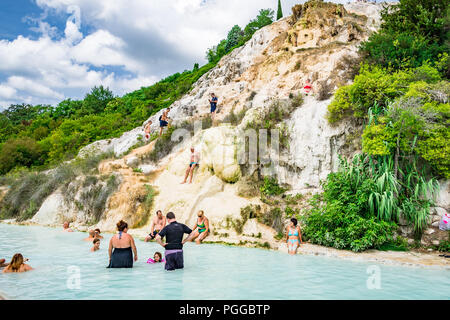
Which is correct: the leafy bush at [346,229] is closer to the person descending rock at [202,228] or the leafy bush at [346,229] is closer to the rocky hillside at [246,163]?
the rocky hillside at [246,163]

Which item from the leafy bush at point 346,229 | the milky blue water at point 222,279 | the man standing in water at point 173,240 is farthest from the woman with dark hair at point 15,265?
the leafy bush at point 346,229

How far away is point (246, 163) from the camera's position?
14.3m

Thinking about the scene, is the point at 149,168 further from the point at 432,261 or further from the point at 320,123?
the point at 432,261

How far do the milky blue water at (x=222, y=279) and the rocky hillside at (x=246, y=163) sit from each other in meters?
2.72

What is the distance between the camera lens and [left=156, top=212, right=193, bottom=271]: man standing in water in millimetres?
6758

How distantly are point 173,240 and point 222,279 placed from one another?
129 cm

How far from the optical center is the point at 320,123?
13.6 meters

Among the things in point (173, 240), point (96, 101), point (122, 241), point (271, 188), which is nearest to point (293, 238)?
point (271, 188)

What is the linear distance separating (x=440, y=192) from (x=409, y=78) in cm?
473

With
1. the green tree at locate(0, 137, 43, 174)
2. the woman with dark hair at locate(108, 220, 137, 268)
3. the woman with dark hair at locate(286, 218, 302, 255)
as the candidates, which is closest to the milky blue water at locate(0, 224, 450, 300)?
the woman with dark hair at locate(108, 220, 137, 268)

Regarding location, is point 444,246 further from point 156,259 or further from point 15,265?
point 15,265

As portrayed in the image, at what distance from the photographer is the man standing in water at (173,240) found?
676 cm

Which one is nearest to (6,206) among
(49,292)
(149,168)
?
(149,168)

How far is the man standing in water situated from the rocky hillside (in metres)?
4.08
